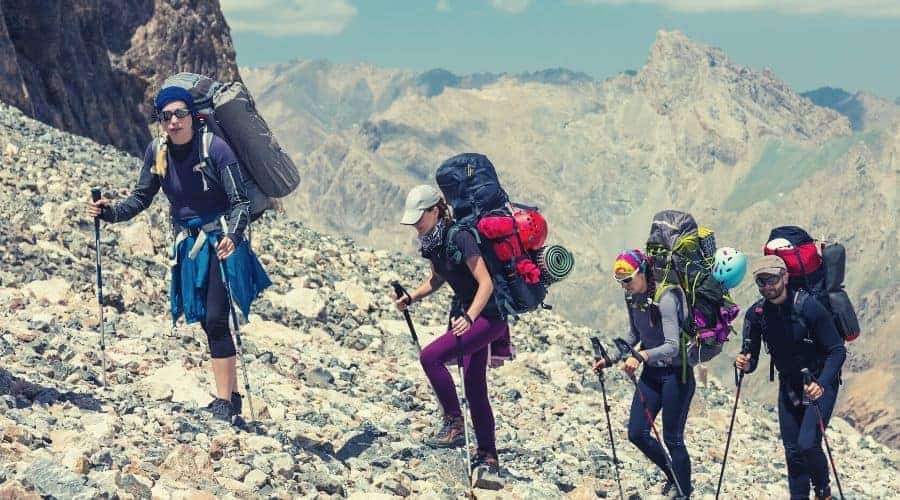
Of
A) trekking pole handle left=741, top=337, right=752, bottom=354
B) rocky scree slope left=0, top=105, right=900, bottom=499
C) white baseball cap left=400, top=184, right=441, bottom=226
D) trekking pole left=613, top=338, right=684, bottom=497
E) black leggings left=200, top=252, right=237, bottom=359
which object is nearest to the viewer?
rocky scree slope left=0, top=105, right=900, bottom=499

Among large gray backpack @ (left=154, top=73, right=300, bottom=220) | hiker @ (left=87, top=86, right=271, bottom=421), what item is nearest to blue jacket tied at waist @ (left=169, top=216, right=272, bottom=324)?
hiker @ (left=87, top=86, right=271, bottom=421)

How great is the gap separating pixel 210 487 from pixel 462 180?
3.38m

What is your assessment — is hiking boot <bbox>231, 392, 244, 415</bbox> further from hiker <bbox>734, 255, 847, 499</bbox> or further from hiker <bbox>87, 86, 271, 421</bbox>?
hiker <bbox>734, 255, 847, 499</bbox>

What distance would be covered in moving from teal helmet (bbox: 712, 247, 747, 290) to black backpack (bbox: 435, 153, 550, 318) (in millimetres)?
1710

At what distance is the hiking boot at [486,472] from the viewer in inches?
380

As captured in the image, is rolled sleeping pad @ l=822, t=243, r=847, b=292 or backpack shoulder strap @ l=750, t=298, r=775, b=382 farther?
backpack shoulder strap @ l=750, t=298, r=775, b=382

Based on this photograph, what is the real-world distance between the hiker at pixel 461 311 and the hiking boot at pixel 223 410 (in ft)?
6.50

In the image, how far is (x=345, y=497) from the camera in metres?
8.86

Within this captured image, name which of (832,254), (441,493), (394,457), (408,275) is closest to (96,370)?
(394,457)

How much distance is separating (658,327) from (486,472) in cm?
215

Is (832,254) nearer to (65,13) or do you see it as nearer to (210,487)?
(210,487)

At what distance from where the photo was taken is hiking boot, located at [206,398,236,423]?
9828 mm

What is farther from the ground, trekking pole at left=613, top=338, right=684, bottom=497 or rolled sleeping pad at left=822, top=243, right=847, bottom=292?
rolled sleeping pad at left=822, top=243, right=847, bottom=292

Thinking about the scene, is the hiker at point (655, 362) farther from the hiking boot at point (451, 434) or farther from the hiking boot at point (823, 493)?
the hiking boot at point (451, 434)
